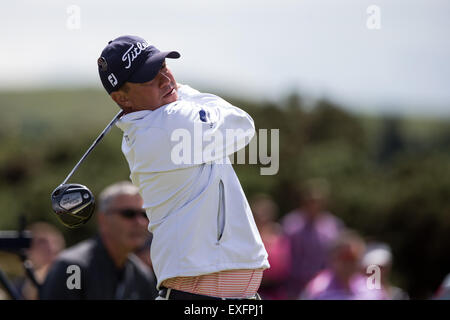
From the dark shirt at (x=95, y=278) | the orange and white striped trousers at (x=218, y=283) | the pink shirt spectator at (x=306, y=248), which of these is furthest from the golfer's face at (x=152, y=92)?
the pink shirt spectator at (x=306, y=248)

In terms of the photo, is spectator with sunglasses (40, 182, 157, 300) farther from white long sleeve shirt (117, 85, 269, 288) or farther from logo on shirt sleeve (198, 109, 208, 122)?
logo on shirt sleeve (198, 109, 208, 122)

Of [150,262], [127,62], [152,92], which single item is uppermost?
[127,62]

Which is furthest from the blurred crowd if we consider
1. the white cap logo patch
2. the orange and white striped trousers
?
the white cap logo patch

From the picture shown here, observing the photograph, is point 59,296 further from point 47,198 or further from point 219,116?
point 47,198

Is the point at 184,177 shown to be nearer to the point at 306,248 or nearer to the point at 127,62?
the point at 127,62

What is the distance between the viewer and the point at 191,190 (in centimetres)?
369

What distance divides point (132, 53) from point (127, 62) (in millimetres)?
62

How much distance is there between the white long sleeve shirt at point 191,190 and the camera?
143 inches

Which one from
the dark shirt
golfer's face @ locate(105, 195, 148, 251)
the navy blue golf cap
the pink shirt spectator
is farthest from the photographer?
the pink shirt spectator

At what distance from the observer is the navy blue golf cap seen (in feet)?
12.3

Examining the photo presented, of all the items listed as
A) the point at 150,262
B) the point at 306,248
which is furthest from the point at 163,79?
the point at 306,248

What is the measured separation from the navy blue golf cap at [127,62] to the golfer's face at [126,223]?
7.49 feet

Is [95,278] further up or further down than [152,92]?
further down

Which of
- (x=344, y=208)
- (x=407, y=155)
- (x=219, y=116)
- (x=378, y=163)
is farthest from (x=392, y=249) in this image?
(x=219, y=116)
